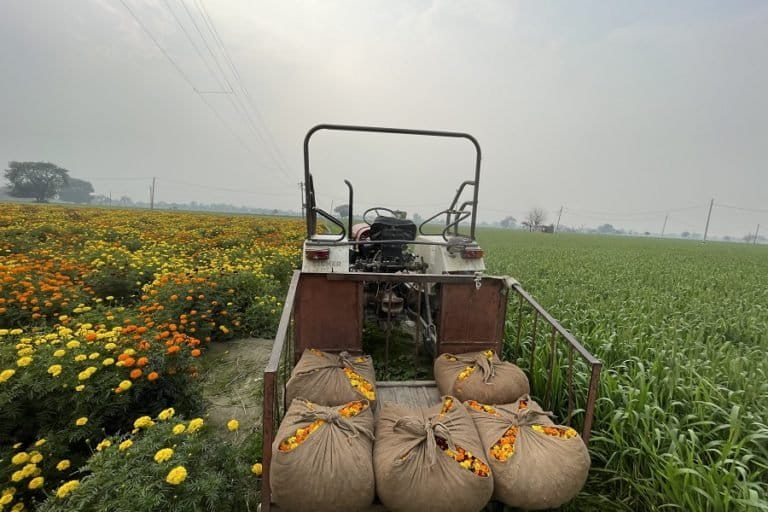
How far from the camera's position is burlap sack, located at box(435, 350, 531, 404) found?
2.18 metres

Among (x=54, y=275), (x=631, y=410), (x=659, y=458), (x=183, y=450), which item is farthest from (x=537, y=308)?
(x=54, y=275)

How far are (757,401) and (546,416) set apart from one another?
1.70 metres

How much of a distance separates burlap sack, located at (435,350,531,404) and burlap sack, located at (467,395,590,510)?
415 millimetres

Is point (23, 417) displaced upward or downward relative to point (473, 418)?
downward

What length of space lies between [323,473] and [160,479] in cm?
67

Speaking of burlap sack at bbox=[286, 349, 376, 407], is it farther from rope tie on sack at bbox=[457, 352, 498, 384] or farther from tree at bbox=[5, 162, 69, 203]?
tree at bbox=[5, 162, 69, 203]

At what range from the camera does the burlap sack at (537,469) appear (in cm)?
153

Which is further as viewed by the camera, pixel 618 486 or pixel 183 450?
pixel 618 486

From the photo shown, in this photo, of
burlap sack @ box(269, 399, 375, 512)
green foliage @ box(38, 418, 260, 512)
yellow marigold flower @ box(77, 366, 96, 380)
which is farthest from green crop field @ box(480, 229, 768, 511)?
yellow marigold flower @ box(77, 366, 96, 380)

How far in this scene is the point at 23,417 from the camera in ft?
6.13

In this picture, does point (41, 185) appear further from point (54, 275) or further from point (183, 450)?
point (183, 450)

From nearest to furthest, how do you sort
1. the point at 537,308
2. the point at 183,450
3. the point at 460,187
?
the point at 183,450
the point at 537,308
the point at 460,187

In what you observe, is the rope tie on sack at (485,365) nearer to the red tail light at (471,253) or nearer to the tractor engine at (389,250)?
the red tail light at (471,253)

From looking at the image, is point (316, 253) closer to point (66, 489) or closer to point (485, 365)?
point (485, 365)
